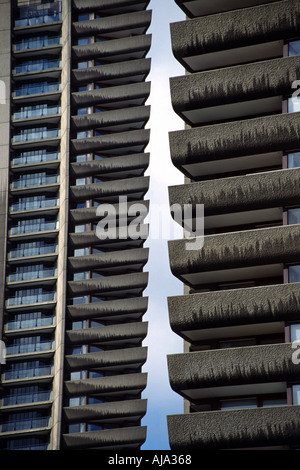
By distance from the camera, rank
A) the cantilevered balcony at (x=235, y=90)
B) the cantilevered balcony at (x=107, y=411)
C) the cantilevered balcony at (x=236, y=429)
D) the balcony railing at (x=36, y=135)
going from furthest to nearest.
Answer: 1. the balcony railing at (x=36, y=135)
2. the cantilevered balcony at (x=107, y=411)
3. the cantilevered balcony at (x=235, y=90)
4. the cantilevered balcony at (x=236, y=429)

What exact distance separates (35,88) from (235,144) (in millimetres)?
49476

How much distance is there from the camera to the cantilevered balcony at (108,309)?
271 ft

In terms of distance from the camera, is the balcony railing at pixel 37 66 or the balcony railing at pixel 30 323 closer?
the balcony railing at pixel 30 323

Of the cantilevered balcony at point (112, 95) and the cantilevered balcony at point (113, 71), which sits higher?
the cantilevered balcony at point (113, 71)

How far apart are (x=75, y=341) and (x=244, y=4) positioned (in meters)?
38.6

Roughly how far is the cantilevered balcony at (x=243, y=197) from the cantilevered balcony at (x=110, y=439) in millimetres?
32126

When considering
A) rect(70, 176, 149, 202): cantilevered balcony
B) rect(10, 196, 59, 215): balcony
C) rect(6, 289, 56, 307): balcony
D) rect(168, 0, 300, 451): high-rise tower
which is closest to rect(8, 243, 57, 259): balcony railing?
rect(6, 289, 56, 307): balcony

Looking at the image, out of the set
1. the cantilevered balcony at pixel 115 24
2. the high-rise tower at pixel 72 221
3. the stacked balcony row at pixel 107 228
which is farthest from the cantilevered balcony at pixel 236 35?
the cantilevered balcony at pixel 115 24

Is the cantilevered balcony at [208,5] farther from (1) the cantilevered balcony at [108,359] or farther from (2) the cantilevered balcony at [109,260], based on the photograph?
(1) the cantilevered balcony at [108,359]

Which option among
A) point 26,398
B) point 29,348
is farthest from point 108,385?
point 29,348

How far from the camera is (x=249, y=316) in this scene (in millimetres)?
45312

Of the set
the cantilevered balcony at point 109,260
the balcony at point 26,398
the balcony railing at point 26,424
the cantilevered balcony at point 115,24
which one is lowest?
the balcony railing at point 26,424

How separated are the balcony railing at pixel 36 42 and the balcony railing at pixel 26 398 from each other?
36.8 m

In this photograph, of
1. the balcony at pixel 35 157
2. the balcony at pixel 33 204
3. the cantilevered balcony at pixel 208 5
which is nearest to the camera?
the cantilevered balcony at pixel 208 5
